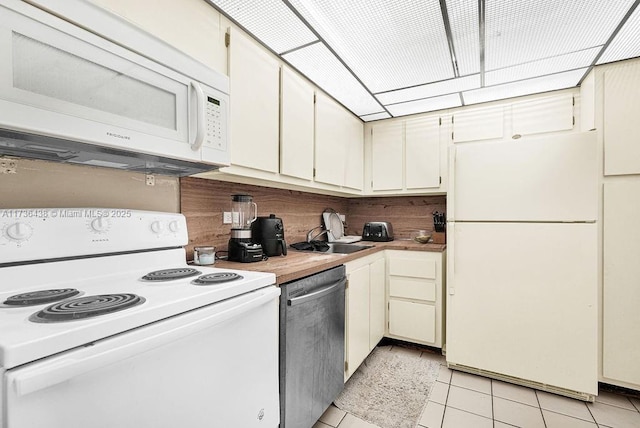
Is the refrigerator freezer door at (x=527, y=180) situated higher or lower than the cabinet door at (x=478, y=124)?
lower

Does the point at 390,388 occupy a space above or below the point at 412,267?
below

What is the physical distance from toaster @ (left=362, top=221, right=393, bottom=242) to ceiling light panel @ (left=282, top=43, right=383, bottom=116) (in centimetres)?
110

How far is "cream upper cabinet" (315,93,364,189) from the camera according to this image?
7.17ft

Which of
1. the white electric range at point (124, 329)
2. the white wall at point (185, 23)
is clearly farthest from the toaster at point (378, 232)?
the white wall at point (185, 23)

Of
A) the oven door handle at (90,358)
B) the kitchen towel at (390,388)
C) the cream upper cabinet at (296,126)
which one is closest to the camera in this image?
the oven door handle at (90,358)

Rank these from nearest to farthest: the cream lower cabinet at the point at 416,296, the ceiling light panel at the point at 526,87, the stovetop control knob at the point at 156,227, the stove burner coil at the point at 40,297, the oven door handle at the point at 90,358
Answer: the oven door handle at the point at 90,358
the stove burner coil at the point at 40,297
the stovetop control knob at the point at 156,227
the ceiling light panel at the point at 526,87
the cream lower cabinet at the point at 416,296

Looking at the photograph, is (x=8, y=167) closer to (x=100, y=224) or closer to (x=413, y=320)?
(x=100, y=224)

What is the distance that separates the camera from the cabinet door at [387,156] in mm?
2887

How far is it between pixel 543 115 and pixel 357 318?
2195mm

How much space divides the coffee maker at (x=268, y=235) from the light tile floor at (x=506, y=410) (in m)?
0.99

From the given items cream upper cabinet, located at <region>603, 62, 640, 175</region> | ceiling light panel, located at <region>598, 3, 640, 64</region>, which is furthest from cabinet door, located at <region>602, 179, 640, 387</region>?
ceiling light panel, located at <region>598, 3, 640, 64</region>

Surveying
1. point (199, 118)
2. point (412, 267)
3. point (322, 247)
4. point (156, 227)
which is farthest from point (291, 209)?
point (199, 118)

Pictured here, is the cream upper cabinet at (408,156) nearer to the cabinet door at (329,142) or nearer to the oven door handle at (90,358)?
the cabinet door at (329,142)

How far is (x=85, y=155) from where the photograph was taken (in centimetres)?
99
